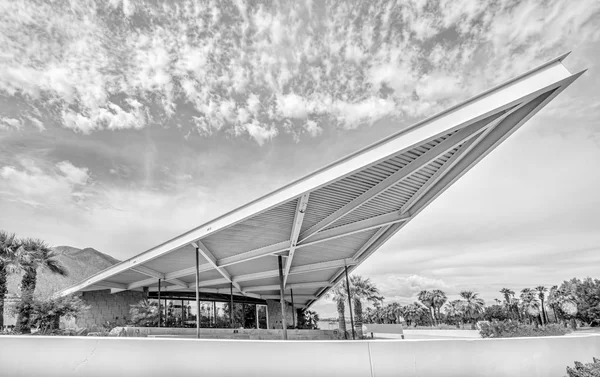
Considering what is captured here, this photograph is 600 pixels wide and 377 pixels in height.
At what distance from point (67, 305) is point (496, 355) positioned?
18.8m

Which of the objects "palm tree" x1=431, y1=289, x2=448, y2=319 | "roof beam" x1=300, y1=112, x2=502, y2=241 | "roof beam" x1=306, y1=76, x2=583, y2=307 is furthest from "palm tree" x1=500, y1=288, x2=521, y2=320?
"roof beam" x1=300, y1=112, x2=502, y2=241

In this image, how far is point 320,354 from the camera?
480 cm

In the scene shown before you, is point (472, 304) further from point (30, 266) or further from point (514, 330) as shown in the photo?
point (30, 266)

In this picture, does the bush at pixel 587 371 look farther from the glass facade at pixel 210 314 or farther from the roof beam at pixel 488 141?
the glass facade at pixel 210 314

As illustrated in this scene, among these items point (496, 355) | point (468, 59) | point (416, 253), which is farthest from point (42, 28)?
point (416, 253)

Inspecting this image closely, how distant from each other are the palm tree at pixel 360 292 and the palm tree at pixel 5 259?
2434 centimetres

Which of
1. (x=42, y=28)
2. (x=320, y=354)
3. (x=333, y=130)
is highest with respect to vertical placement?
(x=42, y=28)

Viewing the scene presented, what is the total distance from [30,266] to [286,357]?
786 inches

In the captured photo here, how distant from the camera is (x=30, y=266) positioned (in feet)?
60.8

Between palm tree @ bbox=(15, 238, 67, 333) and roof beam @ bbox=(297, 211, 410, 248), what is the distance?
48.6 ft

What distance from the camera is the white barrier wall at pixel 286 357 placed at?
475cm

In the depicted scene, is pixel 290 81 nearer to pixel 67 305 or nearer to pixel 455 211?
pixel 455 211

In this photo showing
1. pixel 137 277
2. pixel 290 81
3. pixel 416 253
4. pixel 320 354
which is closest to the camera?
pixel 320 354

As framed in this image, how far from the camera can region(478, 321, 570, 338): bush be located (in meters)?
11.4
